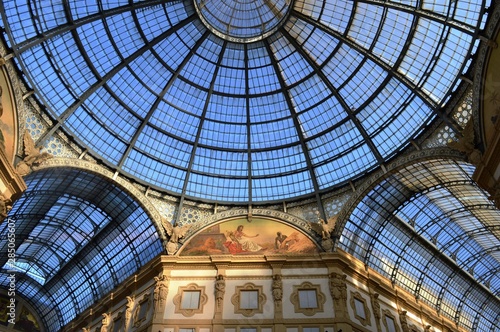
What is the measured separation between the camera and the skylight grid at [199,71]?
3834cm

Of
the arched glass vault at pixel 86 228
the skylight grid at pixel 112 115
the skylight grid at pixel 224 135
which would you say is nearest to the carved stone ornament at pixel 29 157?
the arched glass vault at pixel 86 228

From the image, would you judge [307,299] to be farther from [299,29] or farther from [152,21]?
[152,21]

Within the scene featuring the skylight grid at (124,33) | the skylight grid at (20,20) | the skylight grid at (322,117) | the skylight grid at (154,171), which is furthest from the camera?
the skylight grid at (322,117)

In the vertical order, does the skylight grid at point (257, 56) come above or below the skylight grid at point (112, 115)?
above

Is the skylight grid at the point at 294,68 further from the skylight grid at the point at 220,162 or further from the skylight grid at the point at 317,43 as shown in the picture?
the skylight grid at the point at 220,162

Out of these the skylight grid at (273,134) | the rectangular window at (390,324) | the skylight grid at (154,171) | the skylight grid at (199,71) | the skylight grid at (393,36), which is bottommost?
the rectangular window at (390,324)

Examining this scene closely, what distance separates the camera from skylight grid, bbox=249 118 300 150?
40469mm

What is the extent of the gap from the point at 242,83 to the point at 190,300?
2049 cm

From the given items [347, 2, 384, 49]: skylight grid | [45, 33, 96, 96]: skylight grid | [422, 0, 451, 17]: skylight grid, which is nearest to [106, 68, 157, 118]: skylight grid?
[45, 33, 96, 96]: skylight grid

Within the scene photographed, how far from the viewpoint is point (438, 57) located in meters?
31.2

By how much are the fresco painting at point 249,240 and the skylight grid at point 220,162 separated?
5529 millimetres

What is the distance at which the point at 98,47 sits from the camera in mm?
34125

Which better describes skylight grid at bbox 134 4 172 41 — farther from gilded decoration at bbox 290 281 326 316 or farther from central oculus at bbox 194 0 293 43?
gilded decoration at bbox 290 281 326 316

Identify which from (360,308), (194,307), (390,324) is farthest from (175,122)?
(390,324)
